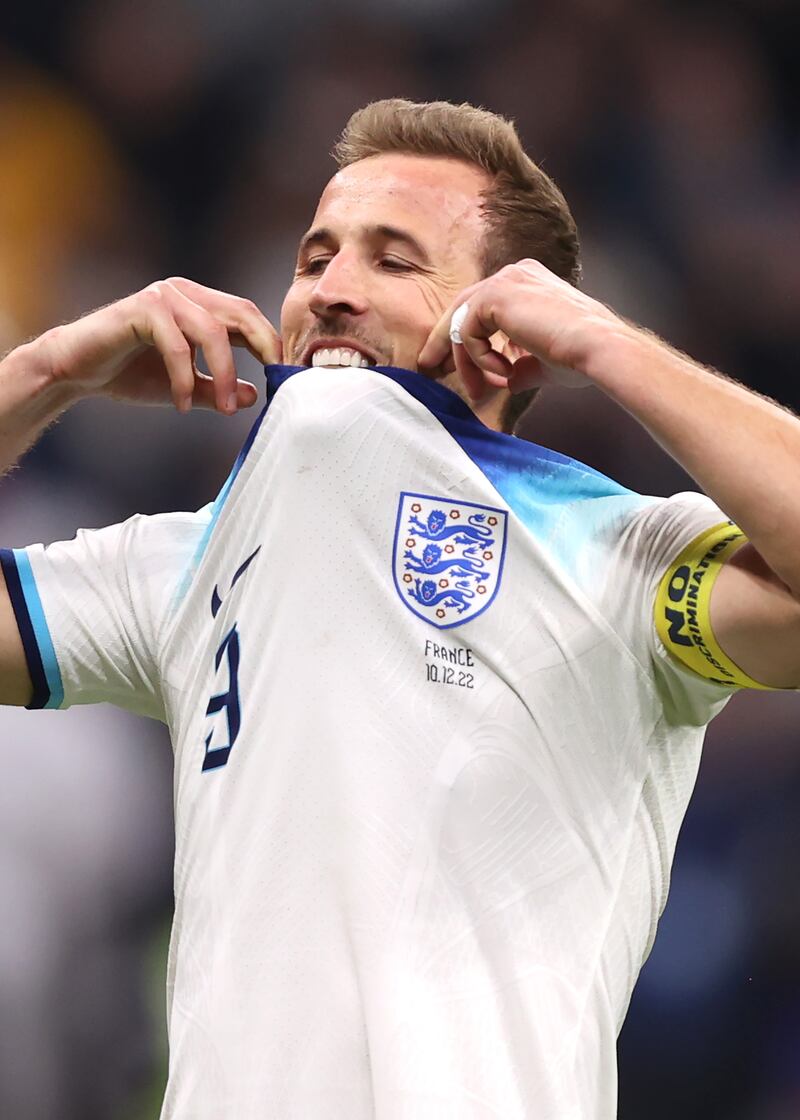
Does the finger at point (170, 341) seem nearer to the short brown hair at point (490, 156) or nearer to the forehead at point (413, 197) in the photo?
the forehead at point (413, 197)

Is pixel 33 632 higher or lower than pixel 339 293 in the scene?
lower

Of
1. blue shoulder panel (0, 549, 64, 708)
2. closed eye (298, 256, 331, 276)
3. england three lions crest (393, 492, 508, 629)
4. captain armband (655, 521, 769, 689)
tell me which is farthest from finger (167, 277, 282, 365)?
captain armband (655, 521, 769, 689)

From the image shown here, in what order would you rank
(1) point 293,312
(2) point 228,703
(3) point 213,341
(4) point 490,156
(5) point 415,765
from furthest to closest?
1. (4) point 490,156
2. (1) point 293,312
3. (3) point 213,341
4. (2) point 228,703
5. (5) point 415,765

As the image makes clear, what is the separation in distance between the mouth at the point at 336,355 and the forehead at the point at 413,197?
168mm

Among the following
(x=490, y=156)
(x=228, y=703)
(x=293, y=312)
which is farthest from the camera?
(x=490, y=156)

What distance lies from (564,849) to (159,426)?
1.99m

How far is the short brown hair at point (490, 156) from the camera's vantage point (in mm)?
1914

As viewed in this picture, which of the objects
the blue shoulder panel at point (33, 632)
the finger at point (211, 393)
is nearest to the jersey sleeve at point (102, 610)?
the blue shoulder panel at point (33, 632)

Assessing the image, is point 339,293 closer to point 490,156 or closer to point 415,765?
point 490,156

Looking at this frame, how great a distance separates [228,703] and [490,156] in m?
0.80

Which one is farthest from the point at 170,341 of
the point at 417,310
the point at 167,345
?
the point at 417,310

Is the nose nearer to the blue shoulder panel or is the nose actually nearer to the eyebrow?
the eyebrow

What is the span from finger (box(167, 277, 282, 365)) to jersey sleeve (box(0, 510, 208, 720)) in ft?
0.77

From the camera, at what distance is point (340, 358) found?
5.60ft
